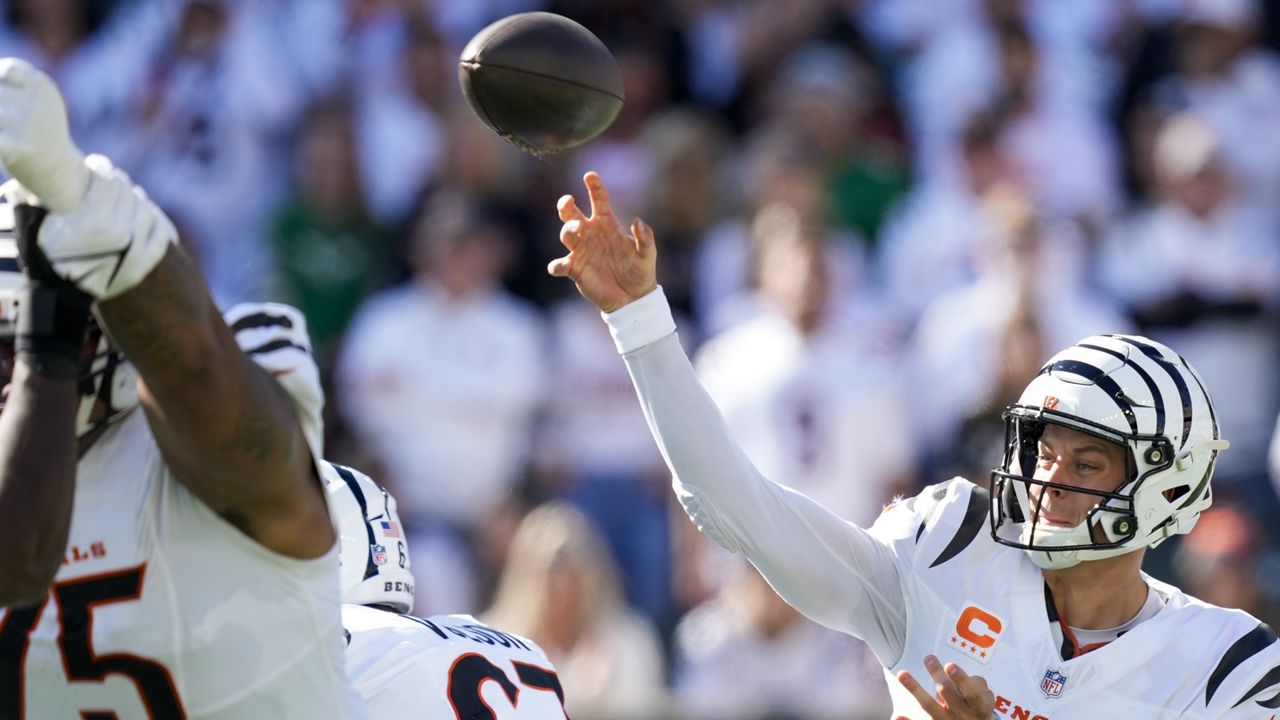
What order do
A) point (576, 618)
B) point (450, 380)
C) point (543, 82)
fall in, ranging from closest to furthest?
point (543, 82) < point (576, 618) < point (450, 380)

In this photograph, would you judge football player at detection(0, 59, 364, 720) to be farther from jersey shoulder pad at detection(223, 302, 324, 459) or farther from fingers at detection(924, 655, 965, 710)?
fingers at detection(924, 655, 965, 710)

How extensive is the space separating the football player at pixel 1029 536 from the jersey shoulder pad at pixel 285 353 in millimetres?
Answer: 1011

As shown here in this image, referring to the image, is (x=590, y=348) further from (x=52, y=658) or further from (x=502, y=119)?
(x=52, y=658)

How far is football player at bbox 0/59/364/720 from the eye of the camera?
8.05 feet

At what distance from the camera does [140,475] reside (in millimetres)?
2801

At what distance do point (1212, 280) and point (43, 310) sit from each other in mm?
6250

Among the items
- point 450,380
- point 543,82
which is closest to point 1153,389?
point 543,82

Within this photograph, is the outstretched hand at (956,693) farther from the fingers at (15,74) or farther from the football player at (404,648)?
the fingers at (15,74)

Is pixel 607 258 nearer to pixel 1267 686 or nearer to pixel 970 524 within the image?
pixel 970 524

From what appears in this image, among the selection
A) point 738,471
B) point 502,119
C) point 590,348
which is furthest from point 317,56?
point 738,471

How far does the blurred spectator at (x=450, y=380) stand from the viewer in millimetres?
7863

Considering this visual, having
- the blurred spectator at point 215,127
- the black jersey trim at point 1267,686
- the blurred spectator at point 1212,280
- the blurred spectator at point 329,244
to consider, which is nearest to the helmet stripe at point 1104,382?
the black jersey trim at point 1267,686

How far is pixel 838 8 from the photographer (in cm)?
895

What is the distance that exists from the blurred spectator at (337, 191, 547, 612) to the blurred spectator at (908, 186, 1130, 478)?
1698mm
